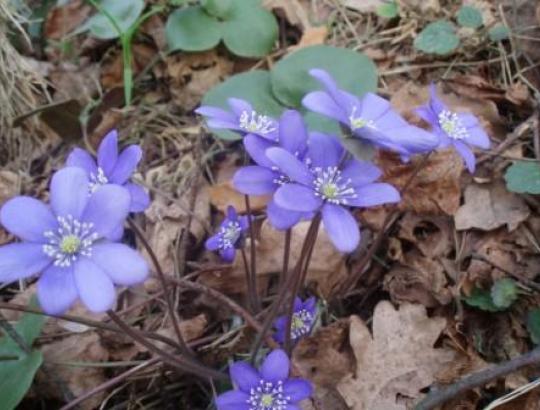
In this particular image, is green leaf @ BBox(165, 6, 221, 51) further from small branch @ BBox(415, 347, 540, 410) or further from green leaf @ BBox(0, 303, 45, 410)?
small branch @ BBox(415, 347, 540, 410)

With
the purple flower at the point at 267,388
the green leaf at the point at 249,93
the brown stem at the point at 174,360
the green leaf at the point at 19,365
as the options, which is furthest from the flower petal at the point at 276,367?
the green leaf at the point at 249,93

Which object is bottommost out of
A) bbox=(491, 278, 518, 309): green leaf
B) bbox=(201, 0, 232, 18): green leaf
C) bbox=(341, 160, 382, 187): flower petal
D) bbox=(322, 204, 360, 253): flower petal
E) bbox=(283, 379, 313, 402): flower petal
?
bbox=(491, 278, 518, 309): green leaf

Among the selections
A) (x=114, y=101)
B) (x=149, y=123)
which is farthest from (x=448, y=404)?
(x=114, y=101)

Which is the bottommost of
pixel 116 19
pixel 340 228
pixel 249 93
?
pixel 249 93

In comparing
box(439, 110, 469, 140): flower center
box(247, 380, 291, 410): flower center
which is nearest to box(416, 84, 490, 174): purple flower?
box(439, 110, 469, 140): flower center

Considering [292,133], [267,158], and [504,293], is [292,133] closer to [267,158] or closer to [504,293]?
[267,158]

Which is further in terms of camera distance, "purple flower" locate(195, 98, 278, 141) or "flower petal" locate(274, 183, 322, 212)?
"purple flower" locate(195, 98, 278, 141)

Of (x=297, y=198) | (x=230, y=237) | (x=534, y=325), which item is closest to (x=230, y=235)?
(x=230, y=237)
